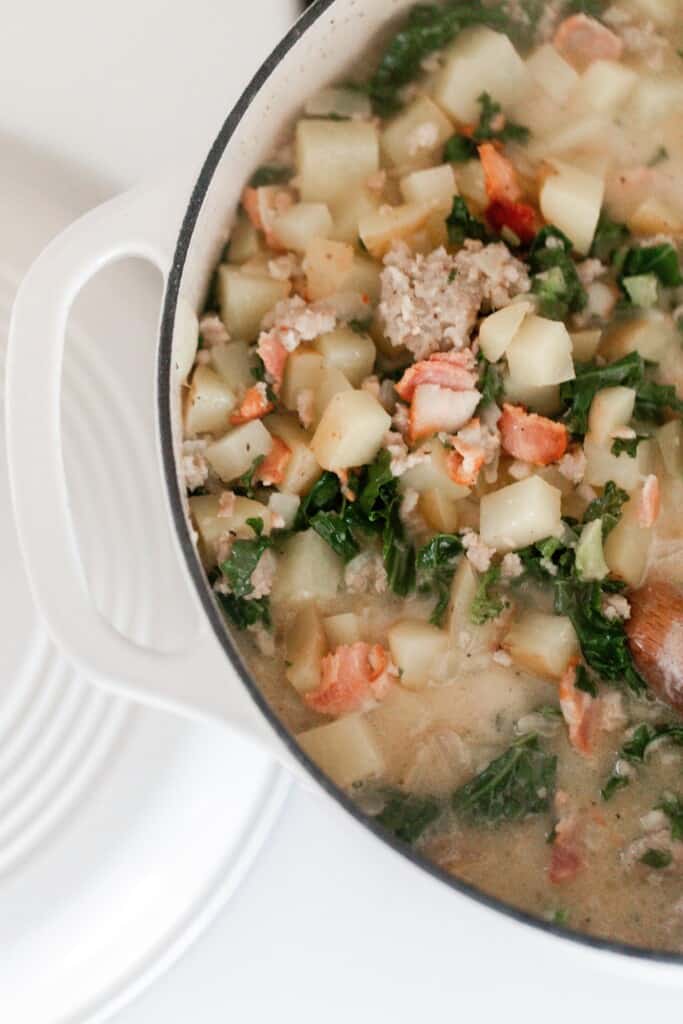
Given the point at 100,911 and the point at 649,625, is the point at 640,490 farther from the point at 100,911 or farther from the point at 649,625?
the point at 100,911

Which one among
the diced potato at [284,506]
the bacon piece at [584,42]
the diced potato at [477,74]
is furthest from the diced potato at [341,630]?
the bacon piece at [584,42]

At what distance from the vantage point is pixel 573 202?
136 cm

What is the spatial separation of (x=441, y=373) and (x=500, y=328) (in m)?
0.08

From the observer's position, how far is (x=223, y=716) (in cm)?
114

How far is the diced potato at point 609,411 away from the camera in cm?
133

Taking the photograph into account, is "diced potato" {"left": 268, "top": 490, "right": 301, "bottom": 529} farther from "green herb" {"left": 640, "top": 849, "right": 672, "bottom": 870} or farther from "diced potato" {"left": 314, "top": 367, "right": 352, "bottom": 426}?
"green herb" {"left": 640, "top": 849, "right": 672, "bottom": 870}

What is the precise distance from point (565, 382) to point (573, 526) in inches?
6.4

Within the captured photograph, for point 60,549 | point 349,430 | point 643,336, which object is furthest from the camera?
point 643,336

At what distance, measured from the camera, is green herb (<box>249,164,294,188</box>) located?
54.2 inches

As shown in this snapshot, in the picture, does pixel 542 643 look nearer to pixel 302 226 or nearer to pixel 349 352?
pixel 349 352

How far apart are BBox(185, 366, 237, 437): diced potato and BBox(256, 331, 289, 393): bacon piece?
0.05 metres

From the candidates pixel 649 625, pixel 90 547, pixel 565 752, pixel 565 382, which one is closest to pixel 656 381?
pixel 565 382

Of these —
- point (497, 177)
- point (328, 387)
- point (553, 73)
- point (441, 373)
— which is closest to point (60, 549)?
point (328, 387)

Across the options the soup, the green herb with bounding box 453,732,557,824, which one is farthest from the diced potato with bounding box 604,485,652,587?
the green herb with bounding box 453,732,557,824
